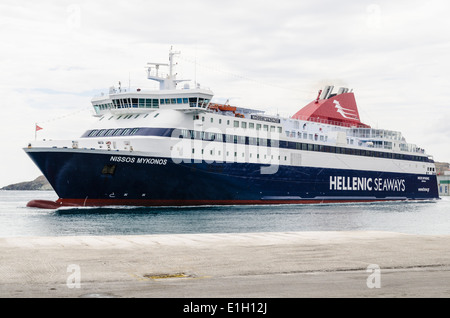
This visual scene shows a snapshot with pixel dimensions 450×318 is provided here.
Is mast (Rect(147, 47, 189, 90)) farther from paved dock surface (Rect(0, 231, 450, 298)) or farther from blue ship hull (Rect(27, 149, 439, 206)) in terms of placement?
paved dock surface (Rect(0, 231, 450, 298))

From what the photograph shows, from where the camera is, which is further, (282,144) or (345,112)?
(345,112)

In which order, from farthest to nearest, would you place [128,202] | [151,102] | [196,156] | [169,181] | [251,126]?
[251,126] → [151,102] → [196,156] → [169,181] → [128,202]

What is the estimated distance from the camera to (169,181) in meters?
48.0

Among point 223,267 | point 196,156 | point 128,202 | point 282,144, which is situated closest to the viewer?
point 223,267

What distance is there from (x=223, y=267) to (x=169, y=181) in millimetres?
37805

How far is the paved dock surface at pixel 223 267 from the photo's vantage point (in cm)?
816

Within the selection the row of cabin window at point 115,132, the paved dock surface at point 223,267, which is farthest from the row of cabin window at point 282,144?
the paved dock surface at point 223,267

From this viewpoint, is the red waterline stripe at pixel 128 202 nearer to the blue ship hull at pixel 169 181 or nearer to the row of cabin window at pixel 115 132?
the blue ship hull at pixel 169 181

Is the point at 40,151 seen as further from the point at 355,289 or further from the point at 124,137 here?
the point at 355,289

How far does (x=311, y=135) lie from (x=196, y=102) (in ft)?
67.6

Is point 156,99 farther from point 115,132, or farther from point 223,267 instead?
point 223,267

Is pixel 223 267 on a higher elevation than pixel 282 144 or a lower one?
lower

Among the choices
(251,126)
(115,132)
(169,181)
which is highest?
(251,126)

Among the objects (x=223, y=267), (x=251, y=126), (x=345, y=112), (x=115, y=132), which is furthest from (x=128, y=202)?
(x=345, y=112)
